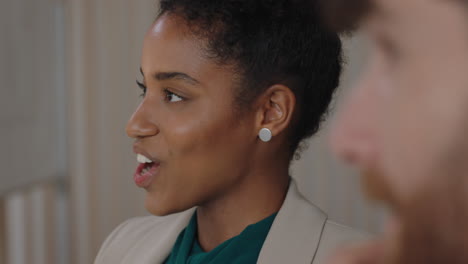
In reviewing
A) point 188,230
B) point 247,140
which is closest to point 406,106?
point 247,140

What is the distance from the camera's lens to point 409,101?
245 mm

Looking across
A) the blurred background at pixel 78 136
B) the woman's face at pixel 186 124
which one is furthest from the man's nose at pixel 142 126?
the blurred background at pixel 78 136

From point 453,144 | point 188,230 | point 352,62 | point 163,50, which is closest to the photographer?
point 453,144

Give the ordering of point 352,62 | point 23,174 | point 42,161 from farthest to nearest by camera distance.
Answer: point 42,161, point 23,174, point 352,62

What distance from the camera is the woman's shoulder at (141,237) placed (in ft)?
3.71

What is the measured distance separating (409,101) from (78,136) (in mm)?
2679

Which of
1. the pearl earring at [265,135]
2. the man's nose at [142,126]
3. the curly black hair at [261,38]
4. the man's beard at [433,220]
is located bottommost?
the man's beard at [433,220]

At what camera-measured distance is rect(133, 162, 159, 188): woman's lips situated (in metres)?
0.92

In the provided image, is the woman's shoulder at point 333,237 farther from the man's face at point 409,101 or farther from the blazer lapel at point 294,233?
the man's face at point 409,101

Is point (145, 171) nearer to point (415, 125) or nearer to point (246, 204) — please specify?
point (246, 204)

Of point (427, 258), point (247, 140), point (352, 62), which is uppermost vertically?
point (352, 62)

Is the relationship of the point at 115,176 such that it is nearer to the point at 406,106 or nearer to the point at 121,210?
the point at 121,210

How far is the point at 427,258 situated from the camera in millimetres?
245

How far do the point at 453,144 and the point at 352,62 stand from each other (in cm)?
208
